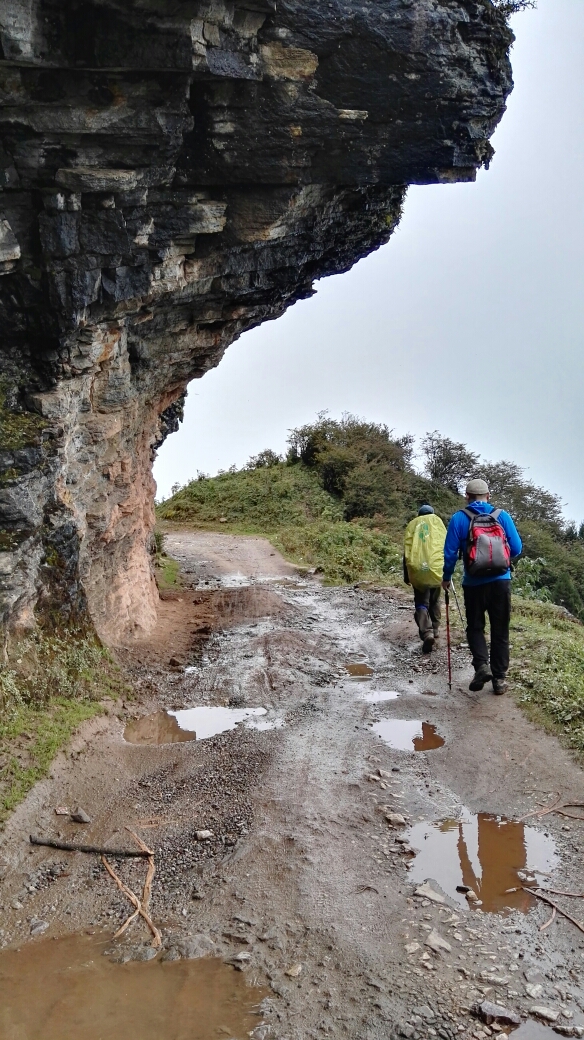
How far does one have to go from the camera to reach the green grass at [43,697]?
643cm

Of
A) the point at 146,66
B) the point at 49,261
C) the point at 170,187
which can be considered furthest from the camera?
the point at 170,187

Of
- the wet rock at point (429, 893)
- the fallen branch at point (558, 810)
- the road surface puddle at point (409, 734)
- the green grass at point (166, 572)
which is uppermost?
the fallen branch at point (558, 810)

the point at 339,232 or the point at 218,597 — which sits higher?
the point at 339,232

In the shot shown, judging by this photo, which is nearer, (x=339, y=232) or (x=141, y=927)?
(x=141, y=927)

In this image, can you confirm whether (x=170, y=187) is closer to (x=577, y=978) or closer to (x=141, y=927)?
(x=141, y=927)

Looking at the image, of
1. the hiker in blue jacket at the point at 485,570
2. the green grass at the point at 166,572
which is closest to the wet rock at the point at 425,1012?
the hiker in blue jacket at the point at 485,570

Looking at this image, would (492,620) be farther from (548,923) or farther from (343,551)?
(343,551)

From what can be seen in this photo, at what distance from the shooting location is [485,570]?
321 inches

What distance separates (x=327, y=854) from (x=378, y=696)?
4060 millimetres

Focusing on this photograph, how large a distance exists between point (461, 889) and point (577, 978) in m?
0.97

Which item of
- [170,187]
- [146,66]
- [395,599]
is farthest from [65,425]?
[395,599]

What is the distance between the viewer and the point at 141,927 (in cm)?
450

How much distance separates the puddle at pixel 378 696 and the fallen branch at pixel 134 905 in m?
4.34

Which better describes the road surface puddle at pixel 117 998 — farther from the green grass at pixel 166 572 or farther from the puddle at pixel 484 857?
the green grass at pixel 166 572
